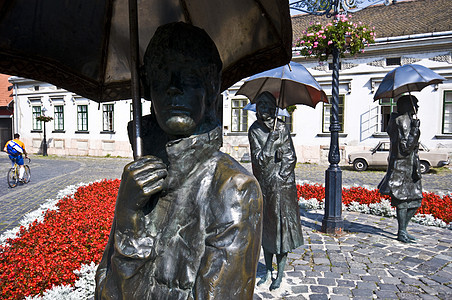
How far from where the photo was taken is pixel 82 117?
24828 millimetres

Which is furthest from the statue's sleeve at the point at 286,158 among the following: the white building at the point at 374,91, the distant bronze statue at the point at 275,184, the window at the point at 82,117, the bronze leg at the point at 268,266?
the window at the point at 82,117

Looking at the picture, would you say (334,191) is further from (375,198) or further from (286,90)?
(375,198)

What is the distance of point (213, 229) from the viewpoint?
1161mm

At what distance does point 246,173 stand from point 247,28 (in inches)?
32.2

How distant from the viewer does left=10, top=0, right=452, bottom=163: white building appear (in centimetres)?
1647

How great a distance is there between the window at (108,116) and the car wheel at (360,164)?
56.4 ft

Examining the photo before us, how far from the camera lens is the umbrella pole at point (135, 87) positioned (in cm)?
143

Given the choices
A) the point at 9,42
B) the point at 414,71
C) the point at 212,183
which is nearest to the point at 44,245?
the point at 9,42

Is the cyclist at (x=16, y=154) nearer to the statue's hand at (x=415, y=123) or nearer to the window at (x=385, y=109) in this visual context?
the statue's hand at (x=415, y=123)

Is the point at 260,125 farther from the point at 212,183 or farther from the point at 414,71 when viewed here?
the point at 414,71

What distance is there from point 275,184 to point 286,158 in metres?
0.41

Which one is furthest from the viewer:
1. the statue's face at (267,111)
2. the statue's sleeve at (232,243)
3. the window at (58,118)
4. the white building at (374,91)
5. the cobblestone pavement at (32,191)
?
the window at (58,118)

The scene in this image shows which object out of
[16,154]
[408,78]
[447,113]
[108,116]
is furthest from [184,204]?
[108,116]

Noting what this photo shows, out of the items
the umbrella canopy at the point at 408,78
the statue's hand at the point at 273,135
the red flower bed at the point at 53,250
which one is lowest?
the red flower bed at the point at 53,250
